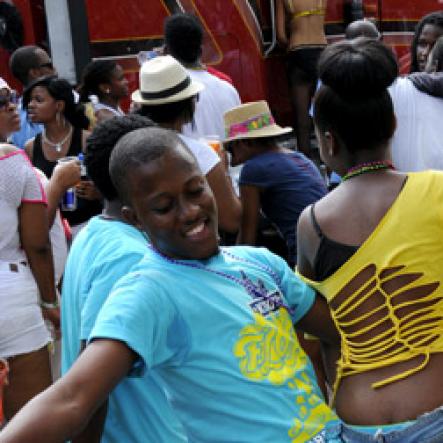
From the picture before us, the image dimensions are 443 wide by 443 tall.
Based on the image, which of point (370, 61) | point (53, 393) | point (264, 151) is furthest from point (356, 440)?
point (264, 151)

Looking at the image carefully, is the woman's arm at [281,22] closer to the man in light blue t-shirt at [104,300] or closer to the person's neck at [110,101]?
the person's neck at [110,101]

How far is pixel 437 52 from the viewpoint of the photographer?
13.6 feet

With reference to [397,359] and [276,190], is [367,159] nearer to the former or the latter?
[397,359]

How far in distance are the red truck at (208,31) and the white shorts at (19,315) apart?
3.16m

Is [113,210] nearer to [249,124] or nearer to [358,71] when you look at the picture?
[358,71]

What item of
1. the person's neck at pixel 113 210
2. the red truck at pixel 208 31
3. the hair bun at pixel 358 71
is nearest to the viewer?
the hair bun at pixel 358 71

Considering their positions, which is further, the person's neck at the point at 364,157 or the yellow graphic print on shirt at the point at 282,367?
the person's neck at the point at 364,157

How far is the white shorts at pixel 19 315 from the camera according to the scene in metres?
3.40

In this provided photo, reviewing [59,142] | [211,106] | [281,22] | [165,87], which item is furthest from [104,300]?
[281,22]

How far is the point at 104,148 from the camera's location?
251 centimetres

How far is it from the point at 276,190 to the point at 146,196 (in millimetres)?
2352

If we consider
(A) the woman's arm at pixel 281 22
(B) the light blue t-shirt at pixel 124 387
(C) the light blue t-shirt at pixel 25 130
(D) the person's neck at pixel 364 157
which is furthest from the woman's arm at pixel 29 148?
(D) the person's neck at pixel 364 157

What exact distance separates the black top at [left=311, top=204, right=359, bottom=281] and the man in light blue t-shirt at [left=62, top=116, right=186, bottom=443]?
0.44 metres

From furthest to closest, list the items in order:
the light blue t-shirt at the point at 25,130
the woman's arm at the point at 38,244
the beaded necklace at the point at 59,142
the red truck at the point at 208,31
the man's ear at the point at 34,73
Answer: the red truck at the point at 208,31, the man's ear at the point at 34,73, the light blue t-shirt at the point at 25,130, the beaded necklace at the point at 59,142, the woman's arm at the point at 38,244
